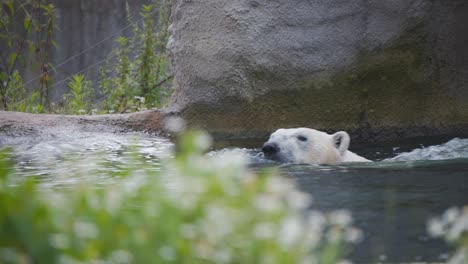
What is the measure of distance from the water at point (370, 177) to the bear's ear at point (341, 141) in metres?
0.36

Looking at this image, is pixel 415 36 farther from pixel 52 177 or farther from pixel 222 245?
pixel 222 245

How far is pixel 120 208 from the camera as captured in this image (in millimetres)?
1217

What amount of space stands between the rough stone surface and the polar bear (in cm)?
91

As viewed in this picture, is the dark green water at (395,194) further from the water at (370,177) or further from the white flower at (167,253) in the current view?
the white flower at (167,253)

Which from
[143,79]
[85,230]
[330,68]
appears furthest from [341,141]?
[85,230]

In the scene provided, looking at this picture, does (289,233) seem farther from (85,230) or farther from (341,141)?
(341,141)

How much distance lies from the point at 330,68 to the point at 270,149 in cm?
138

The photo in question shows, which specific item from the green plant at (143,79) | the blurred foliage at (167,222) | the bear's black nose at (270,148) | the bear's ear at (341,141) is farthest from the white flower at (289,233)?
the green plant at (143,79)

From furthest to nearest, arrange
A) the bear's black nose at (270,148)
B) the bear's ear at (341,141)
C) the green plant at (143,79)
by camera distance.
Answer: the green plant at (143,79) < the bear's ear at (341,141) < the bear's black nose at (270,148)

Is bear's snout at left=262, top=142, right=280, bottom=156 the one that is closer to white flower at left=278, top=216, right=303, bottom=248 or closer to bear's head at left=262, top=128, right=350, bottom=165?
bear's head at left=262, top=128, right=350, bottom=165

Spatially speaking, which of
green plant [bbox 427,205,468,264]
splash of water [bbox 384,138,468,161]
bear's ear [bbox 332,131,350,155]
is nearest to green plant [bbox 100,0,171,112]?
bear's ear [bbox 332,131,350,155]

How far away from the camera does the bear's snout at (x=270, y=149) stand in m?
4.60

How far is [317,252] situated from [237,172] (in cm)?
99

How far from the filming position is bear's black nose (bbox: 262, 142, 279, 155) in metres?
4.60
